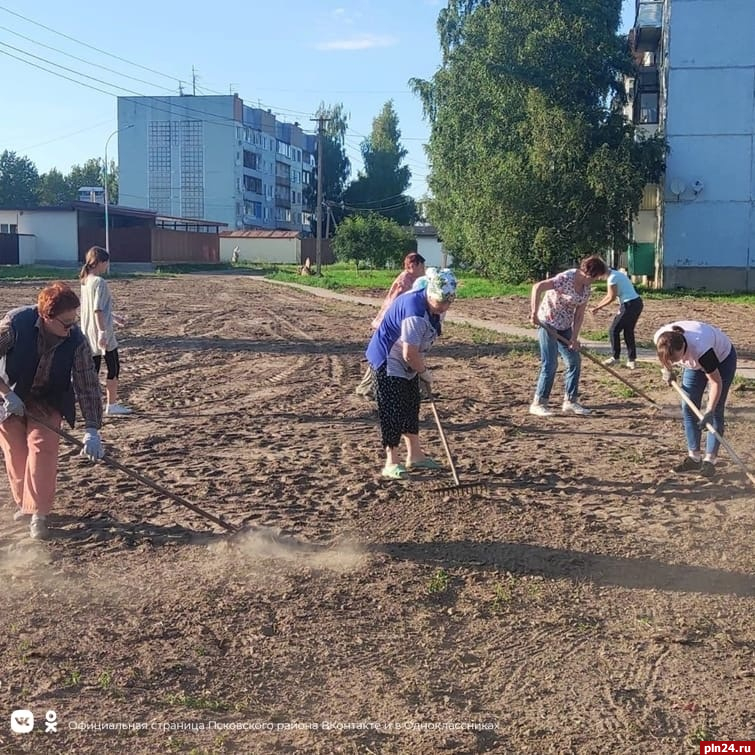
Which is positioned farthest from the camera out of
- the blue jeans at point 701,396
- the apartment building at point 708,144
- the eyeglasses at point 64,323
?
the apartment building at point 708,144

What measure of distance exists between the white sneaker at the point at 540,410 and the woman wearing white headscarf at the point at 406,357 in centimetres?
263

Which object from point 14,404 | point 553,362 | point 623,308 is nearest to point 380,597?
point 14,404

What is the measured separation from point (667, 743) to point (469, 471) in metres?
3.81

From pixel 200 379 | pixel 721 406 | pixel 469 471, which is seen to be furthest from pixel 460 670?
pixel 200 379

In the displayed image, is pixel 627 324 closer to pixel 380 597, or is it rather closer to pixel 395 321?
pixel 395 321

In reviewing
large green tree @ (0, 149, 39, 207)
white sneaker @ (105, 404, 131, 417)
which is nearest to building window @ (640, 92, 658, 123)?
white sneaker @ (105, 404, 131, 417)

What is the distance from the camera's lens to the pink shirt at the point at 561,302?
28.8 ft

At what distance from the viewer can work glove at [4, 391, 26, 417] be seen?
5019mm

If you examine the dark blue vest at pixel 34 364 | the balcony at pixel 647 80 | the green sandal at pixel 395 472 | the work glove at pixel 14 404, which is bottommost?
the green sandal at pixel 395 472

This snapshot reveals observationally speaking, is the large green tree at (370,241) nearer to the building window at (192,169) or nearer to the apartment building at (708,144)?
the apartment building at (708,144)

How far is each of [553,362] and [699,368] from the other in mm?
2863

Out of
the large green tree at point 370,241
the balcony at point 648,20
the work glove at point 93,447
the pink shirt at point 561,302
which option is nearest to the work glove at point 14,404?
the work glove at point 93,447

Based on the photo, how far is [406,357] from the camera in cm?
607

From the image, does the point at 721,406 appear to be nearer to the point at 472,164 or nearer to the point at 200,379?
the point at 200,379
